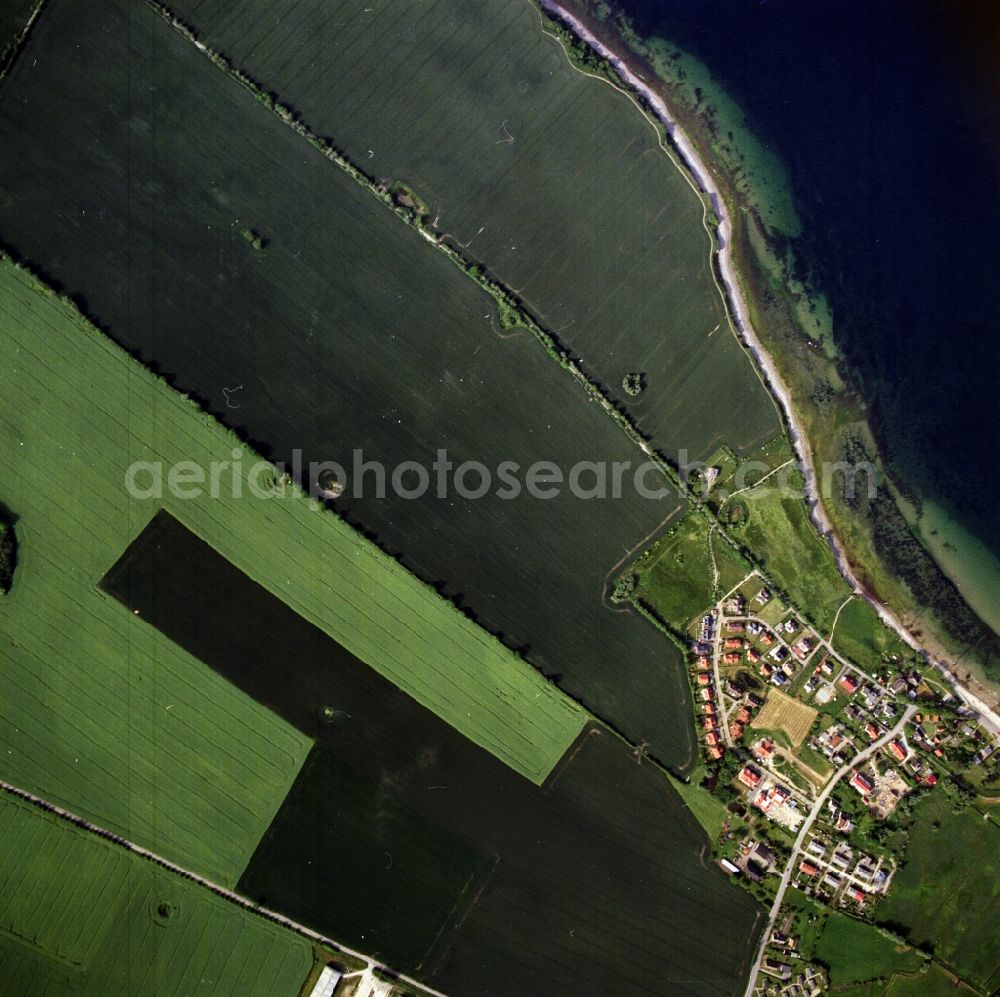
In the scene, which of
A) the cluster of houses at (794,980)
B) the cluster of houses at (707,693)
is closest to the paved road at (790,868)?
the cluster of houses at (794,980)

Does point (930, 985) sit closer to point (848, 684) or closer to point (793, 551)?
point (848, 684)

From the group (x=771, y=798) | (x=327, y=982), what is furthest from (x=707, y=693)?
(x=327, y=982)

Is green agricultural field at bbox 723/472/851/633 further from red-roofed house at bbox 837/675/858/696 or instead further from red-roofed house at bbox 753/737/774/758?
red-roofed house at bbox 753/737/774/758

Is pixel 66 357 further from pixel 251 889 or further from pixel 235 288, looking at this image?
pixel 251 889

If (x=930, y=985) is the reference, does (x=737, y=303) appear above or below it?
above

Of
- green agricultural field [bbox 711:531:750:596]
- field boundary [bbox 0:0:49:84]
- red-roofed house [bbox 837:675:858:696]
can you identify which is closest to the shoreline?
red-roofed house [bbox 837:675:858:696]

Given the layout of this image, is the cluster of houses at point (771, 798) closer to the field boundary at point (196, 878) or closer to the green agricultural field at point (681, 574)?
the green agricultural field at point (681, 574)

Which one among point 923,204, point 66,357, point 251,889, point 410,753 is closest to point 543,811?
point 410,753
